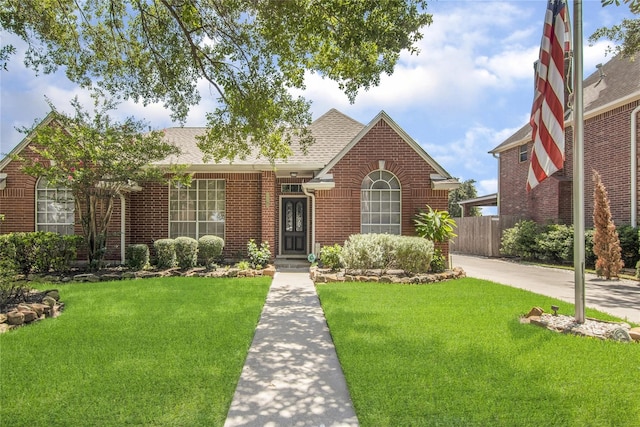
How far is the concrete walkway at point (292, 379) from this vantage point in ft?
10.8

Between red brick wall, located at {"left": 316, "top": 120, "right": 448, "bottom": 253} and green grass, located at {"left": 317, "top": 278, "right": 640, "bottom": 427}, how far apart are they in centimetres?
541

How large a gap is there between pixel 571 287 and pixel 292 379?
9363 millimetres

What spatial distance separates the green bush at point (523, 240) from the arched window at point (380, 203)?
340 inches

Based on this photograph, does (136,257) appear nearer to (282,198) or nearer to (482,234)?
(282,198)

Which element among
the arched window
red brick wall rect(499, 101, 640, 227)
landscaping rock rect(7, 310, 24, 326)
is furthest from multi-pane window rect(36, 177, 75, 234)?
red brick wall rect(499, 101, 640, 227)

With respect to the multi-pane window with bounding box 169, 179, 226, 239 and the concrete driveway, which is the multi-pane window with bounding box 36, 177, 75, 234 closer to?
the multi-pane window with bounding box 169, 179, 226, 239

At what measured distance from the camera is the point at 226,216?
13688mm

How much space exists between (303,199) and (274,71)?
18.5 ft

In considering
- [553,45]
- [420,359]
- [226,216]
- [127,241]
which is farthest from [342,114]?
[420,359]

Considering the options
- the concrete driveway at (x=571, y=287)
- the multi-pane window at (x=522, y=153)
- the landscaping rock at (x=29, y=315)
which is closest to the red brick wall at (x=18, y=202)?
the landscaping rock at (x=29, y=315)

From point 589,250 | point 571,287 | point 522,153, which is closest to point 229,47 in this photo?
point 571,287

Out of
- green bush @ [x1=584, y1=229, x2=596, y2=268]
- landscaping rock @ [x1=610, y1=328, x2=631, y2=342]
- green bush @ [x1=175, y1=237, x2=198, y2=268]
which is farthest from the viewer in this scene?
green bush @ [x1=584, y1=229, x2=596, y2=268]

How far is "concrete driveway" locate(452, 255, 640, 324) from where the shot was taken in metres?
7.93

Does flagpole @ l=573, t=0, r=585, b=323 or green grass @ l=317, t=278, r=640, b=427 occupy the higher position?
flagpole @ l=573, t=0, r=585, b=323
